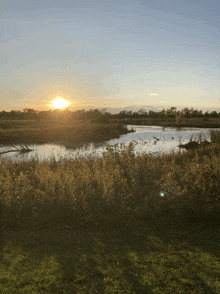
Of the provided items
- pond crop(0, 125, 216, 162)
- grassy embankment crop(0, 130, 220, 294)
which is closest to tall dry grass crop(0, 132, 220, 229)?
grassy embankment crop(0, 130, 220, 294)

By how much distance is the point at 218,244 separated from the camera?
5.48 m

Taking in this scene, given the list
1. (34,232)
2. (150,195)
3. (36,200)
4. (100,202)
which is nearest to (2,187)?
(36,200)

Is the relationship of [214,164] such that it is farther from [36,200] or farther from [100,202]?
[36,200]

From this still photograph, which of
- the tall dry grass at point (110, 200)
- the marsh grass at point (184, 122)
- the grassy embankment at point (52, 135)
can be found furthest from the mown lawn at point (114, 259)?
the marsh grass at point (184, 122)

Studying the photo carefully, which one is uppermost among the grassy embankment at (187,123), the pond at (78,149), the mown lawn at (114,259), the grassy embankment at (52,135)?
the grassy embankment at (187,123)

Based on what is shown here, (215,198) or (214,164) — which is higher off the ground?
(214,164)

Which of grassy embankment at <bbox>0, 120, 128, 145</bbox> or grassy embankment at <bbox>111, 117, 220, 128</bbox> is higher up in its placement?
grassy embankment at <bbox>111, 117, 220, 128</bbox>

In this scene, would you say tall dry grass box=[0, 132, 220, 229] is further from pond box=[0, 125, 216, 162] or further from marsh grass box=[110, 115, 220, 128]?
marsh grass box=[110, 115, 220, 128]

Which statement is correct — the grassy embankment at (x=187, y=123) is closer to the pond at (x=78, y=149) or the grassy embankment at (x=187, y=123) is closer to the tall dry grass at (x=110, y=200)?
the pond at (x=78, y=149)

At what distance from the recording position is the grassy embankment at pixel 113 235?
4.32 metres

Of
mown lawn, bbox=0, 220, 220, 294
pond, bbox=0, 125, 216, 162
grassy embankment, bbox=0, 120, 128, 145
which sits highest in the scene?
grassy embankment, bbox=0, 120, 128, 145

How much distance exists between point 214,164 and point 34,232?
6.20 meters

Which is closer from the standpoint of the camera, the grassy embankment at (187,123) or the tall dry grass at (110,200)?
the tall dry grass at (110,200)

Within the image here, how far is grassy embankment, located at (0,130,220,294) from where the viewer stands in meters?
4.32
